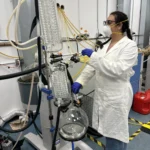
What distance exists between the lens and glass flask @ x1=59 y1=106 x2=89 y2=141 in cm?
108

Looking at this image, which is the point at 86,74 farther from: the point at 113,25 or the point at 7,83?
the point at 7,83

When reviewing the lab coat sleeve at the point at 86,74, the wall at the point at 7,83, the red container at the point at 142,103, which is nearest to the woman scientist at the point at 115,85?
the lab coat sleeve at the point at 86,74

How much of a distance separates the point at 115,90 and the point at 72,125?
0.47m

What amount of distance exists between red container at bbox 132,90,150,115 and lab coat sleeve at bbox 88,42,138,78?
1453mm

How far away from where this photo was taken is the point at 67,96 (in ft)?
3.72

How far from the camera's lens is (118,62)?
120cm

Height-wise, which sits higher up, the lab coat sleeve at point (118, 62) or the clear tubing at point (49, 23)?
the clear tubing at point (49, 23)

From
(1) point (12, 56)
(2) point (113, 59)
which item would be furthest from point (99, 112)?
(1) point (12, 56)

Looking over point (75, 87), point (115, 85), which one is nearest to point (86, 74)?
point (75, 87)

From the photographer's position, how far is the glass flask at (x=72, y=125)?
42.3 inches

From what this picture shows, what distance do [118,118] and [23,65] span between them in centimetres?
160

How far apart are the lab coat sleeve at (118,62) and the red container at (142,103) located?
1.45m

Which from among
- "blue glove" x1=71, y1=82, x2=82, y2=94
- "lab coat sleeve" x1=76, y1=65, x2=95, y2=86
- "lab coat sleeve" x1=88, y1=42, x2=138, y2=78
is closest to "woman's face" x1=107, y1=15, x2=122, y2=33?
"lab coat sleeve" x1=88, y1=42, x2=138, y2=78

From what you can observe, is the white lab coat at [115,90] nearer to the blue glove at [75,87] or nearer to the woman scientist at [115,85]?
the woman scientist at [115,85]
